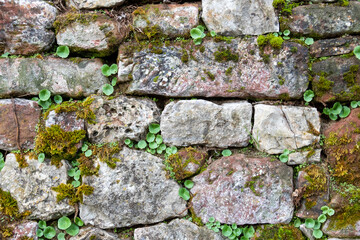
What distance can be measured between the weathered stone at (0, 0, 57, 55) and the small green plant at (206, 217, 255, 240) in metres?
2.38

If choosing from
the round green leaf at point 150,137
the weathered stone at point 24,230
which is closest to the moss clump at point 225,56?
the round green leaf at point 150,137

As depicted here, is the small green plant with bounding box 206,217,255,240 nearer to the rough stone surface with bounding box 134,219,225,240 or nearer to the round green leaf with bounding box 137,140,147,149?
the rough stone surface with bounding box 134,219,225,240

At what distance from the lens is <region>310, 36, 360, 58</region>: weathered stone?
2809 millimetres

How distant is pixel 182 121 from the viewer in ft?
9.11

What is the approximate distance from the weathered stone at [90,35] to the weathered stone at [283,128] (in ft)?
5.37

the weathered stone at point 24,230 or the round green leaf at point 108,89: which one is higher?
the round green leaf at point 108,89

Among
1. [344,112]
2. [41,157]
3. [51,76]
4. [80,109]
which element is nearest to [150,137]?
[80,109]

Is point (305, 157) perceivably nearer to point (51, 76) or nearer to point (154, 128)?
point (154, 128)

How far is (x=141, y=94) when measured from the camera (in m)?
2.85

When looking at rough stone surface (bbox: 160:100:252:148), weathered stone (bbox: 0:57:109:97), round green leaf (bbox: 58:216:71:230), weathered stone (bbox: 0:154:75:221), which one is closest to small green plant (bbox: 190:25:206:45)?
rough stone surface (bbox: 160:100:252:148)

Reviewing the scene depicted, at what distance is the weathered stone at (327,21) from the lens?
2.84m

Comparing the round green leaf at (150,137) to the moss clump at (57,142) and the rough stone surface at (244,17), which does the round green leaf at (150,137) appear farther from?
the rough stone surface at (244,17)

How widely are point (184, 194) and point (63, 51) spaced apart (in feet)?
6.08

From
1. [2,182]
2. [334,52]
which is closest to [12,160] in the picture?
[2,182]
